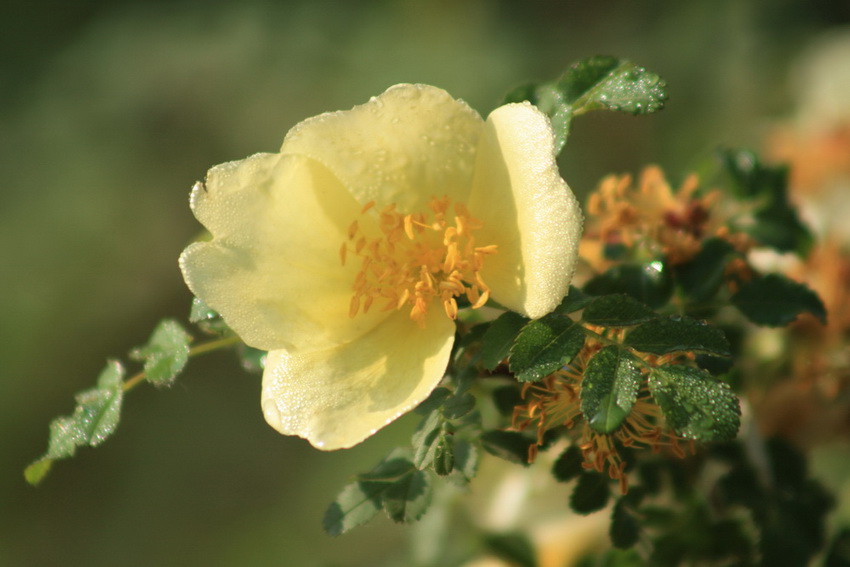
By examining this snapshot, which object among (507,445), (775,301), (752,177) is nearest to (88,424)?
(507,445)

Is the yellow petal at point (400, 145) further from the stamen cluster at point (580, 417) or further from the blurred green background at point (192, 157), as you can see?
the blurred green background at point (192, 157)

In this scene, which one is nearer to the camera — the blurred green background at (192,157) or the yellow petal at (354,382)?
the yellow petal at (354,382)

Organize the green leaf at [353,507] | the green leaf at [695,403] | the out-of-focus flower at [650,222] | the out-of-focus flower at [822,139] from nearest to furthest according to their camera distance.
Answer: the green leaf at [695,403] < the green leaf at [353,507] < the out-of-focus flower at [650,222] < the out-of-focus flower at [822,139]

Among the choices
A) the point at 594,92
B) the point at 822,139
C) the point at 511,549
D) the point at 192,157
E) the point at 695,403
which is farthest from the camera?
the point at 192,157

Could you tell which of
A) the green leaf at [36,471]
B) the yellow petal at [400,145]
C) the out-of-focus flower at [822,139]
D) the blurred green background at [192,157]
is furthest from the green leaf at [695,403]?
the blurred green background at [192,157]

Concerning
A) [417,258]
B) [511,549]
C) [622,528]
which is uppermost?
[417,258]

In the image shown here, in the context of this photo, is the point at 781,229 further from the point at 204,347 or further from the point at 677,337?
the point at 204,347

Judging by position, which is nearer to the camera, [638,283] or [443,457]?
[443,457]

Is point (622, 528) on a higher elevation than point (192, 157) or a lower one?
higher
